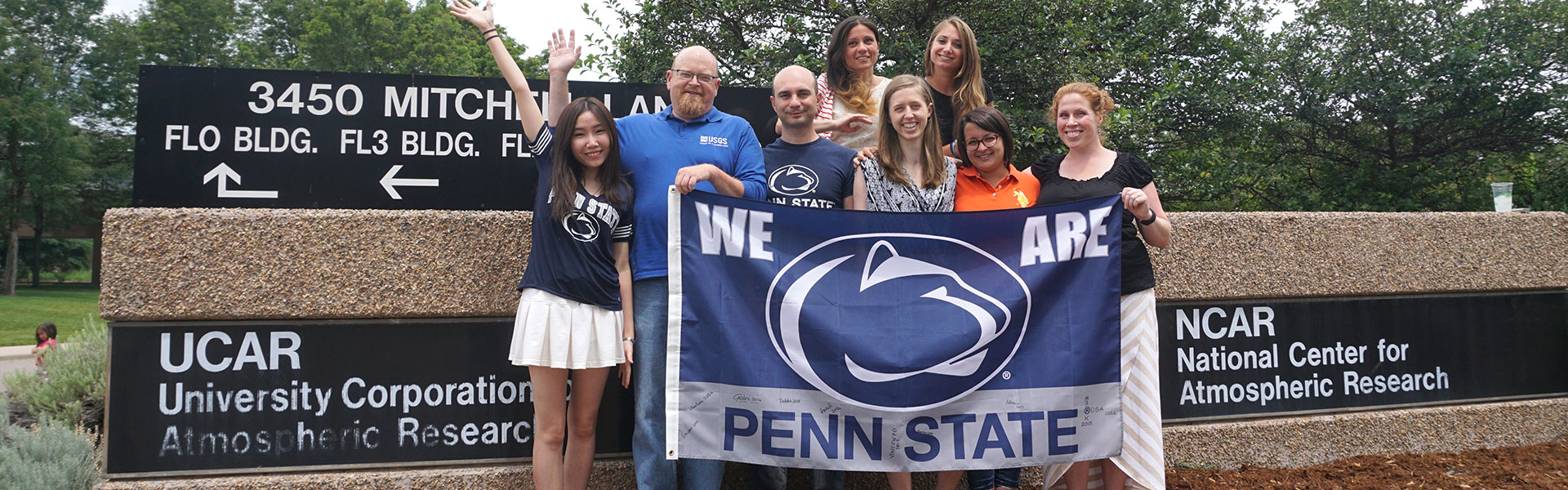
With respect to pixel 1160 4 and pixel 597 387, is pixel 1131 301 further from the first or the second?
pixel 1160 4

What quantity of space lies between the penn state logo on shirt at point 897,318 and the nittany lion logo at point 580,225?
0.70 m

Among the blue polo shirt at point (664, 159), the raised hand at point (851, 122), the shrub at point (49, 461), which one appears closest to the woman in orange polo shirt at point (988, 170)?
the raised hand at point (851, 122)

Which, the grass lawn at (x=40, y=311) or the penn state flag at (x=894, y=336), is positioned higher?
the penn state flag at (x=894, y=336)

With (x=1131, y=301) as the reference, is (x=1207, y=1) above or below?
above

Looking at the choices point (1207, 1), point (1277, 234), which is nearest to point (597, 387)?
point (1277, 234)

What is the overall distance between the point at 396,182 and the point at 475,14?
991 mm

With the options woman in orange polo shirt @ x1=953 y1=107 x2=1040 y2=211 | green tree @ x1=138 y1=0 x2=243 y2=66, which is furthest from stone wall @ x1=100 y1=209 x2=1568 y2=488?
green tree @ x1=138 y1=0 x2=243 y2=66

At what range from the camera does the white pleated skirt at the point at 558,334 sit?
3.12 meters

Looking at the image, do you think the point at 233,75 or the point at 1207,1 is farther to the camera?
the point at 1207,1

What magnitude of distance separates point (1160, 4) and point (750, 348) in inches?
502

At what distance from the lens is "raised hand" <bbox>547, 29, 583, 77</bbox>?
3.39 meters

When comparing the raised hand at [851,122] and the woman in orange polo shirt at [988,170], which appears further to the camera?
the raised hand at [851,122]

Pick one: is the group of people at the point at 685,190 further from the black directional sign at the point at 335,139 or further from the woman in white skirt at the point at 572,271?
the black directional sign at the point at 335,139

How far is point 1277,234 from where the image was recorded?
15.6ft
